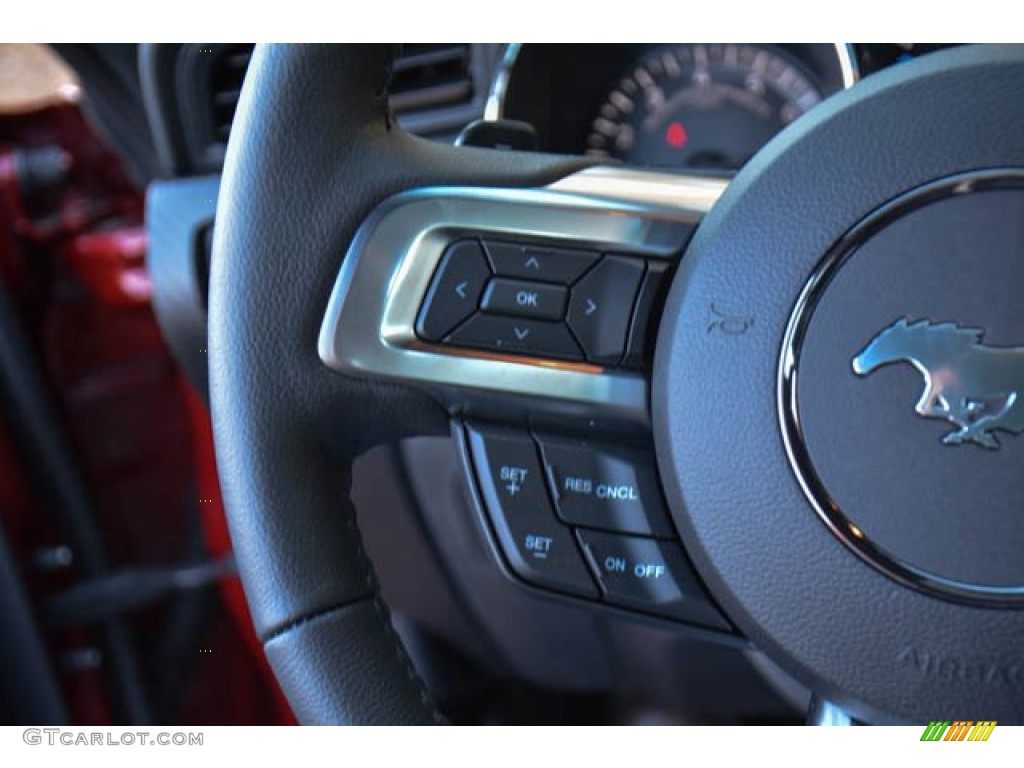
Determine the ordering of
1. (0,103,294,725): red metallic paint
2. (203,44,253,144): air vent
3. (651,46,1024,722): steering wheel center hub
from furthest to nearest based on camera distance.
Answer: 1. (0,103,294,725): red metallic paint
2. (203,44,253,144): air vent
3. (651,46,1024,722): steering wheel center hub

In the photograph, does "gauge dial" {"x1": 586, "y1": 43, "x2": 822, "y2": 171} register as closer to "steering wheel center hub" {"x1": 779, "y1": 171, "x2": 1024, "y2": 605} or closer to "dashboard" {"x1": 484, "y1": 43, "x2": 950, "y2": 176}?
"dashboard" {"x1": 484, "y1": 43, "x2": 950, "y2": 176}

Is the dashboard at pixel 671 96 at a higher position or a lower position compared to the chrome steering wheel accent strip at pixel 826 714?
higher

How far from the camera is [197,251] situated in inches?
44.6

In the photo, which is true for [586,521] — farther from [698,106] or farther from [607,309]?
[698,106]

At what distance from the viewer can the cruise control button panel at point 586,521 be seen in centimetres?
71

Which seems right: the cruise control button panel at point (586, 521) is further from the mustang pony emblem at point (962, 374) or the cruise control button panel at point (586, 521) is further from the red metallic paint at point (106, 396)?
the red metallic paint at point (106, 396)

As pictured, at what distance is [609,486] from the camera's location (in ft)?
2.35

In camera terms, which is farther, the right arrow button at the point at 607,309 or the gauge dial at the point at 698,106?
the gauge dial at the point at 698,106

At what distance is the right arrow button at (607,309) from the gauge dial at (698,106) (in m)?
0.46

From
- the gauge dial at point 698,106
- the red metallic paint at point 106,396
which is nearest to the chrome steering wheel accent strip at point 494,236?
the gauge dial at point 698,106

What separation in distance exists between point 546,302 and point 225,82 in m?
0.50

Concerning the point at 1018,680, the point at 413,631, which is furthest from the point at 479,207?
the point at 413,631

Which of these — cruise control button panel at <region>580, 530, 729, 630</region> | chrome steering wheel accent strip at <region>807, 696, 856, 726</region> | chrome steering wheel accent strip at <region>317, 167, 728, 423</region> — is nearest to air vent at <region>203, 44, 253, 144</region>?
chrome steering wheel accent strip at <region>317, 167, 728, 423</region>

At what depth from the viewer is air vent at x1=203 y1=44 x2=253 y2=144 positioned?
3.55 ft
